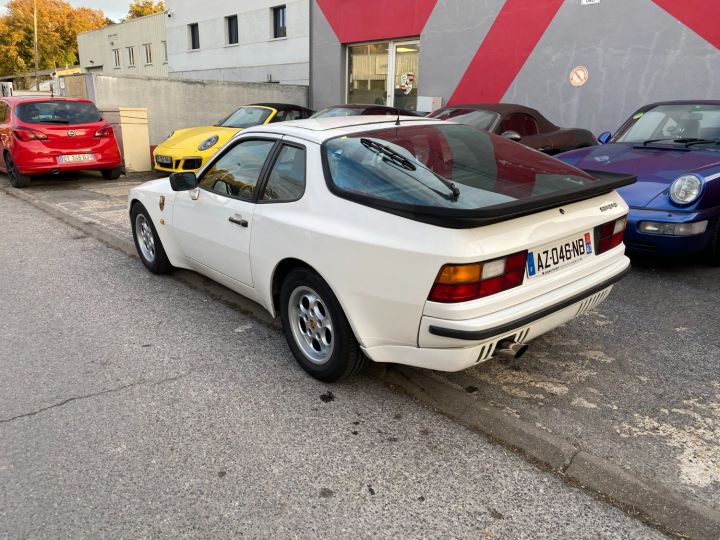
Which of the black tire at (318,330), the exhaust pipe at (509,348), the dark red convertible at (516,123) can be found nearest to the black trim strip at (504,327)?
the exhaust pipe at (509,348)

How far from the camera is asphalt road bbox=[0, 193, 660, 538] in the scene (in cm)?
217

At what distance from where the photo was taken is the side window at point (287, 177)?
126 inches

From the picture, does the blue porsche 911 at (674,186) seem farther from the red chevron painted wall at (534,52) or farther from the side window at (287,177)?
the red chevron painted wall at (534,52)

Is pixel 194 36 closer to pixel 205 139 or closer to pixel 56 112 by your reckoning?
pixel 56 112

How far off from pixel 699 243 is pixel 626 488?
334cm

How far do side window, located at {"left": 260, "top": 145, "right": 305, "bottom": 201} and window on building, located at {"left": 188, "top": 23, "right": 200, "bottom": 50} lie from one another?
24806mm

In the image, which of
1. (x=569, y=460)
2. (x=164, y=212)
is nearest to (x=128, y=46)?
(x=164, y=212)

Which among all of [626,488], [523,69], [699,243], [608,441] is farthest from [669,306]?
[523,69]

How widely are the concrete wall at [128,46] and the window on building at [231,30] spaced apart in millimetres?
6433

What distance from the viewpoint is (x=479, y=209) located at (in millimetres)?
2420

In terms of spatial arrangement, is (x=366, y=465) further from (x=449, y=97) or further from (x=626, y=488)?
(x=449, y=97)

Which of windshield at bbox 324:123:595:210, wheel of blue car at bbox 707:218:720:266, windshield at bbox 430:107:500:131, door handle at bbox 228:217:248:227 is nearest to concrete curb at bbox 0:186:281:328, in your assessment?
door handle at bbox 228:217:248:227

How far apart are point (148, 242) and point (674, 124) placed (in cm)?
566

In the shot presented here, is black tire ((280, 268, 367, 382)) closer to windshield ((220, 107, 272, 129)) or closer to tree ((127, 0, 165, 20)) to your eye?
windshield ((220, 107, 272, 129))
